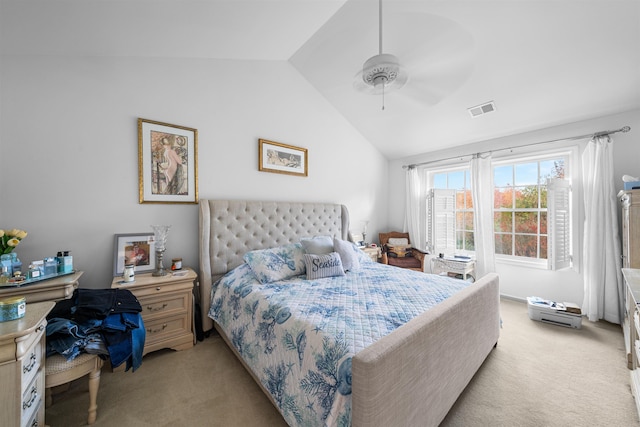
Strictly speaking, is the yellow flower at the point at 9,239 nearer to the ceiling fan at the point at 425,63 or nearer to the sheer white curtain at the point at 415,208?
the ceiling fan at the point at 425,63

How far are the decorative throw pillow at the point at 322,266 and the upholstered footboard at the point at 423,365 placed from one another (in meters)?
1.13

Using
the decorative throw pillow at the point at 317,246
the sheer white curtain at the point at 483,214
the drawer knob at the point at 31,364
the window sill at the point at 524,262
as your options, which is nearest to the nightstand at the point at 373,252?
the decorative throw pillow at the point at 317,246

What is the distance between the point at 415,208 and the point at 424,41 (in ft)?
8.74

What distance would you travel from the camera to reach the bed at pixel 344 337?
102cm

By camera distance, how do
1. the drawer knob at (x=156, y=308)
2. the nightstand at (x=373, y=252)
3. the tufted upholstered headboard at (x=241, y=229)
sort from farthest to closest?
the nightstand at (x=373, y=252) → the tufted upholstered headboard at (x=241, y=229) → the drawer knob at (x=156, y=308)

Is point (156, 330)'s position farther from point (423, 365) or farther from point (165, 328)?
point (423, 365)

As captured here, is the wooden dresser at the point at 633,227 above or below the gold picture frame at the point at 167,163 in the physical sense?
below

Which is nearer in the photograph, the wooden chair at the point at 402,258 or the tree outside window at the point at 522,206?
the tree outside window at the point at 522,206

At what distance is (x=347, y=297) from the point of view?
1.84 meters

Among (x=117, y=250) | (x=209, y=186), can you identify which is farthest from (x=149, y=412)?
(x=209, y=186)

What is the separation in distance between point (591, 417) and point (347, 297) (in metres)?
1.65

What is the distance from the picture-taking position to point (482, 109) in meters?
3.09

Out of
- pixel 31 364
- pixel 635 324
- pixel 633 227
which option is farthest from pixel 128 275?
pixel 633 227

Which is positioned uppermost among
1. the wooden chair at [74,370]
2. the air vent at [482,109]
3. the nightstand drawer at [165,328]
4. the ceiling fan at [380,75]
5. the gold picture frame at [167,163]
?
the air vent at [482,109]
